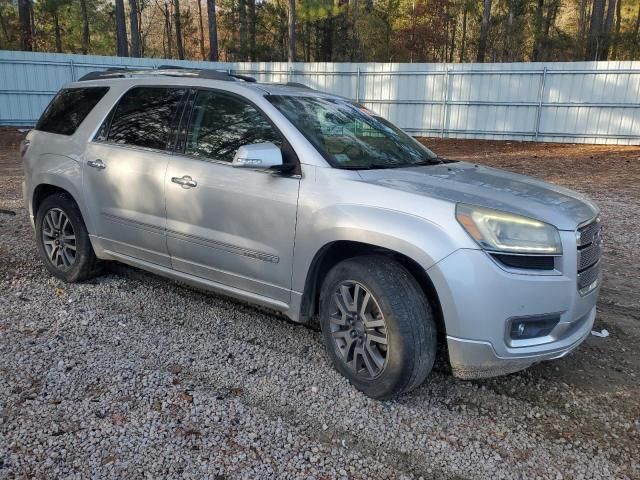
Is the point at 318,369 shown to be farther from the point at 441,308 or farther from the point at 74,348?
the point at 74,348

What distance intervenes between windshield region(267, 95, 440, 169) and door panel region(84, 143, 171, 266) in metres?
1.08

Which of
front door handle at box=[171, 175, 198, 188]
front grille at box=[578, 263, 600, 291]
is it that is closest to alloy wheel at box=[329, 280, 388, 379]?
front grille at box=[578, 263, 600, 291]

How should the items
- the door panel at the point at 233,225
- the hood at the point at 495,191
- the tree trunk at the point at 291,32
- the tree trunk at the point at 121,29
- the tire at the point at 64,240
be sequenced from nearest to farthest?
1. the hood at the point at 495,191
2. the door panel at the point at 233,225
3. the tire at the point at 64,240
4. the tree trunk at the point at 291,32
5. the tree trunk at the point at 121,29

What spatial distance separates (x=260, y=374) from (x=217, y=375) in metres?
0.27

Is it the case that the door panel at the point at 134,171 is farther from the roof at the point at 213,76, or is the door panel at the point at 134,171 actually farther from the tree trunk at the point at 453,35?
the tree trunk at the point at 453,35

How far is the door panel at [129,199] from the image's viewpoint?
13.2 feet

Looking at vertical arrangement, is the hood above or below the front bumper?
above

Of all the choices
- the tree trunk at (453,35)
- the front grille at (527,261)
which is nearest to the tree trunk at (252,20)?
the tree trunk at (453,35)

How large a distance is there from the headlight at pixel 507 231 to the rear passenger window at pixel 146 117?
2376 millimetres

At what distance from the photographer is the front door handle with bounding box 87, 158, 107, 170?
14.3 ft

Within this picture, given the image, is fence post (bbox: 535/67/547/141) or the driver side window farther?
fence post (bbox: 535/67/547/141)

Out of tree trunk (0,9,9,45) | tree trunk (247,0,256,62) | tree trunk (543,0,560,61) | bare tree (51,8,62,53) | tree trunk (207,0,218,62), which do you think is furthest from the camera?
bare tree (51,8,62,53)

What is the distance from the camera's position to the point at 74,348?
365cm

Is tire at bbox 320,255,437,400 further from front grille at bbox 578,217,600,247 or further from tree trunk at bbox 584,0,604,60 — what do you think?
tree trunk at bbox 584,0,604,60
